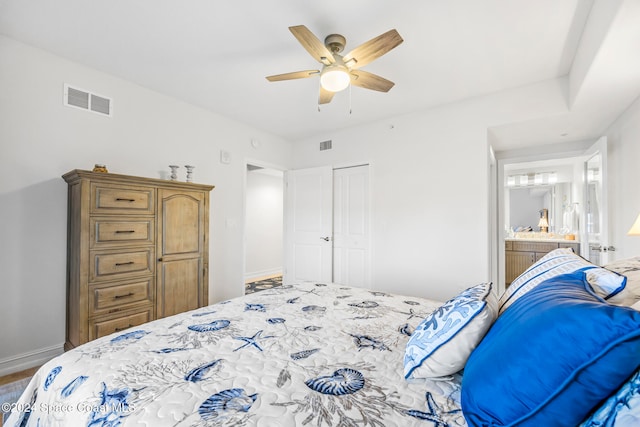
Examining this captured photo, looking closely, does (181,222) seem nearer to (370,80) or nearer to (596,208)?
(370,80)

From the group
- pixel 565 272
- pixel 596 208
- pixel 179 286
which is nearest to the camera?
pixel 565 272

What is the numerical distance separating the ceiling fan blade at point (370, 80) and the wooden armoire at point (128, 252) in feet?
6.44

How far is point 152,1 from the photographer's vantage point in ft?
6.37

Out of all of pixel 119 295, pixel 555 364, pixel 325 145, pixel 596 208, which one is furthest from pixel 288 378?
pixel 325 145

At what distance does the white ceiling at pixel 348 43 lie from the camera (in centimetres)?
196

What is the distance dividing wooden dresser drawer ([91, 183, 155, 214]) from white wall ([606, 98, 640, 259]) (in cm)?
424

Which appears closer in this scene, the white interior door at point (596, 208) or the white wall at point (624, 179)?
the white wall at point (624, 179)

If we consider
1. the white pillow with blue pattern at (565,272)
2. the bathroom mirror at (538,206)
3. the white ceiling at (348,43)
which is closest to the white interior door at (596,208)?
the white ceiling at (348,43)

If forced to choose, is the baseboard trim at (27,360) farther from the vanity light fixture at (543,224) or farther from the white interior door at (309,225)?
the vanity light fixture at (543,224)

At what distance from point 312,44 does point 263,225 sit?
4921mm

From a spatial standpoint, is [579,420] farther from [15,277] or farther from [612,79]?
[15,277]

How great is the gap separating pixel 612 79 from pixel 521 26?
76 cm

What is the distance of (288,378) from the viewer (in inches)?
40.0

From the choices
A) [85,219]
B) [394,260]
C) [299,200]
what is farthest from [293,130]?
[85,219]
